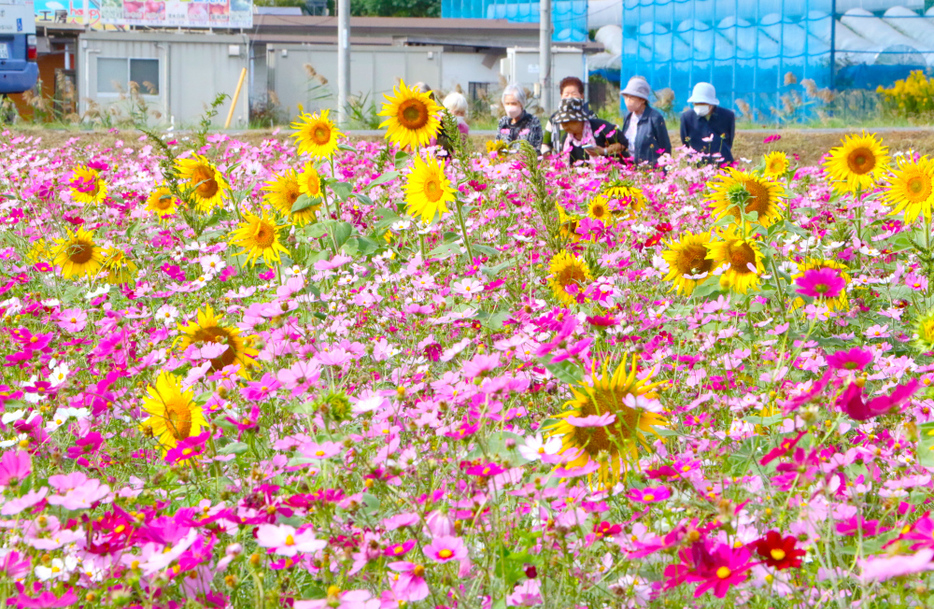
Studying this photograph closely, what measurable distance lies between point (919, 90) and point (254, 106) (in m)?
14.5

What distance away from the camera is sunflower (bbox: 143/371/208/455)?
2.11m

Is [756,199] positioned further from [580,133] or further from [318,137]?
[580,133]

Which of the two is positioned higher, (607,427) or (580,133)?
(580,133)

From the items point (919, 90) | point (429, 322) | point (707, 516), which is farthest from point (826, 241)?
point (919, 90)

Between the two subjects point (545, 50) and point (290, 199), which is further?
point (545, 50)

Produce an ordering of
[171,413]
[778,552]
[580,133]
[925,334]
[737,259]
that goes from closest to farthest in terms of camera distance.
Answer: [778,552], [171,413], [925,334], [737,259], [580,133]

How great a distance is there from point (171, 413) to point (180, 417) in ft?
0.07

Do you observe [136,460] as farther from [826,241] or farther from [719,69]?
[719,69]

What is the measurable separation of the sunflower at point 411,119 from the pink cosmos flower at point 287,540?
2606 millimetres

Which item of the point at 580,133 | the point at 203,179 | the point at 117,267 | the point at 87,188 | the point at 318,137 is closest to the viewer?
the point at 318,137

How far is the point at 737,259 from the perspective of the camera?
9.93ft

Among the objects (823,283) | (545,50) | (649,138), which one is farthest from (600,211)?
(545,50)

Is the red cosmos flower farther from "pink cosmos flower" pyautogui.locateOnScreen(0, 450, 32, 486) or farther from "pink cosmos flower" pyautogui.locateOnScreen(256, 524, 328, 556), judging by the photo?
"pink cosmos flower" pyautogui.locateOnScreen(0, 450, 32, 486)

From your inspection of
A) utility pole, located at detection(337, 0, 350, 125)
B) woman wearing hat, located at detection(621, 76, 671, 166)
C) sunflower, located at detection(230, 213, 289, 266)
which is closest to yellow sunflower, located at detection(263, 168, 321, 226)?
sunflower, located at detection(230, 213, 289, 266)
